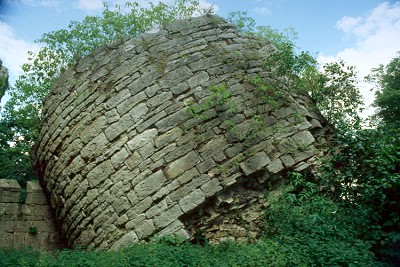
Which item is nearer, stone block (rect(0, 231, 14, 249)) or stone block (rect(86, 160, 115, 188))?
stone block (rect(86, 160, 115, 188))

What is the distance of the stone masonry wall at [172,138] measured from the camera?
494cm

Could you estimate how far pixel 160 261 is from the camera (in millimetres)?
3637

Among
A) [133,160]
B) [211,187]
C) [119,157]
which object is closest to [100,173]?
[119,157]

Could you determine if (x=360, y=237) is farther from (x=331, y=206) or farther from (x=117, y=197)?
(x=117, y=197)

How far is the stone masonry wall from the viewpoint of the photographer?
4.94 metres

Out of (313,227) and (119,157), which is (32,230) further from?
(313,227)

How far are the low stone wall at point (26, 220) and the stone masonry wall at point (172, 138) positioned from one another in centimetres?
61

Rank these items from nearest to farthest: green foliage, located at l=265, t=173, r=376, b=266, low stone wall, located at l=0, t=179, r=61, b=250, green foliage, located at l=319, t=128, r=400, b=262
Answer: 1. green foliage, located at l=265, t=173, r=376, b=266
2. green foliage, located at l=319, t=128, r=400, b=262
3. low stone wall, located at l=0, t=179, r=61, b=250

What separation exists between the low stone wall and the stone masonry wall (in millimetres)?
610

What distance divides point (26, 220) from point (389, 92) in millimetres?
11998

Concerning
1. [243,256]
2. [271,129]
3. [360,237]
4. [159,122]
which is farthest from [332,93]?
[243,256]

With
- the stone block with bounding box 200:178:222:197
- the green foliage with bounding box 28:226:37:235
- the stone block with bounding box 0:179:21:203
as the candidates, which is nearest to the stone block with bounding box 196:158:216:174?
the stone block with bounding box 200:178:222:197

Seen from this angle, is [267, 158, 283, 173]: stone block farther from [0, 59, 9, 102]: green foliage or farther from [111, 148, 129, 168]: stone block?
[0, 59, 9, 102]: green foliage

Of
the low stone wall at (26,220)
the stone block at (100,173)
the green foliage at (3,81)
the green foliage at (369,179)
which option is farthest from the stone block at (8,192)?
the green foliage at (3,81)
